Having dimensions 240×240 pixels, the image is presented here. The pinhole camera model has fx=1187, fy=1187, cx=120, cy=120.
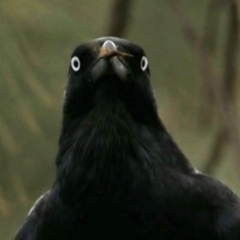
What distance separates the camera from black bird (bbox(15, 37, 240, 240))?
3502 millimetres

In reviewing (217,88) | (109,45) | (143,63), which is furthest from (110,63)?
(217,88)

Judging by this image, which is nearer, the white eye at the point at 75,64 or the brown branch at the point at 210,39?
the white eye at the point at 75,64

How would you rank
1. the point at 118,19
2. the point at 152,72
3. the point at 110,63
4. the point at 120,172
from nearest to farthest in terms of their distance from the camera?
the point at 110,63, the point at 120,172, the point at 118,19, the point at 152,72

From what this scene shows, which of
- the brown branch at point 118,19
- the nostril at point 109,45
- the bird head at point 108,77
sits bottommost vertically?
the bird head at point 108,77

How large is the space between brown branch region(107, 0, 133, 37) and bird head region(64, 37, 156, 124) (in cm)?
15

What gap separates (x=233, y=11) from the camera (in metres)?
3.77

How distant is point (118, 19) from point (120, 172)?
1.59ft

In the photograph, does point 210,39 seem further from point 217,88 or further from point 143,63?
point 143,63

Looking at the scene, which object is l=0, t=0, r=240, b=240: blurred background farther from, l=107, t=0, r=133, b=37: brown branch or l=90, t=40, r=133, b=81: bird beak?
l=90, t=40, r=133, b=81: bird beak

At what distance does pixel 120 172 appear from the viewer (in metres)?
3.59

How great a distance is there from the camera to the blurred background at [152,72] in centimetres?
379

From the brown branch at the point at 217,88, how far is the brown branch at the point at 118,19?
0.22 meters

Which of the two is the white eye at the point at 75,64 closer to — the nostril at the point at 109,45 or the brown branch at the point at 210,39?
the nostril at the point at 109,45

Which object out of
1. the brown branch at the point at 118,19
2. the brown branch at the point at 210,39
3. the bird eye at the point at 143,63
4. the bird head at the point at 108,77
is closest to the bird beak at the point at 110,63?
the bird head at the point at 108,77
